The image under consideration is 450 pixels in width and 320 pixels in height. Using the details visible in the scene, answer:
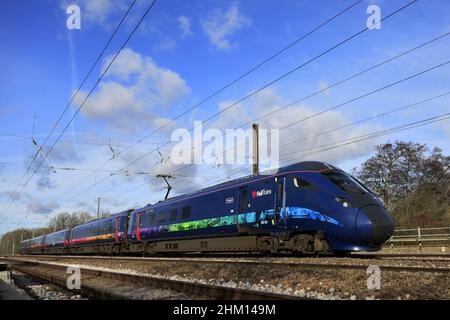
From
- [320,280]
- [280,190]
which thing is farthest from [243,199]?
[320,280]

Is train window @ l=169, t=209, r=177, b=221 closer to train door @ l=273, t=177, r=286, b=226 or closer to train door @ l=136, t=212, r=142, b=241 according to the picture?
train door @ l=136, t=212, r=142, b=241

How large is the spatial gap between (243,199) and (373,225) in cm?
542

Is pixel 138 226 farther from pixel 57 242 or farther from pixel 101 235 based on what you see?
pixel 57 242

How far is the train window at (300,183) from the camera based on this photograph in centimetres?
1359

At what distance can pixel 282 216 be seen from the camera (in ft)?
45.6

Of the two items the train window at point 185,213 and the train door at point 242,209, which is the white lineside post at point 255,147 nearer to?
the train window at point 185,213

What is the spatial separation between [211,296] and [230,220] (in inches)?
347

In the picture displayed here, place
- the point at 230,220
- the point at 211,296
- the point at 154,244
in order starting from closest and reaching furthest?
the point at 211,296 → the point at 230,220 → the point at 154,244

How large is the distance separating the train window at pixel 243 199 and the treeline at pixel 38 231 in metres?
76.6

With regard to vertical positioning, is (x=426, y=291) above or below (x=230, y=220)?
below

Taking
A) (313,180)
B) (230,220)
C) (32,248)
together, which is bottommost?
(32,248)

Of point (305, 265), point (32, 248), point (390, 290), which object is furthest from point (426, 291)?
point (32, 248)

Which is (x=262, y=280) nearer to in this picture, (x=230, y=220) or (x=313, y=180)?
(x=313, y=180)
